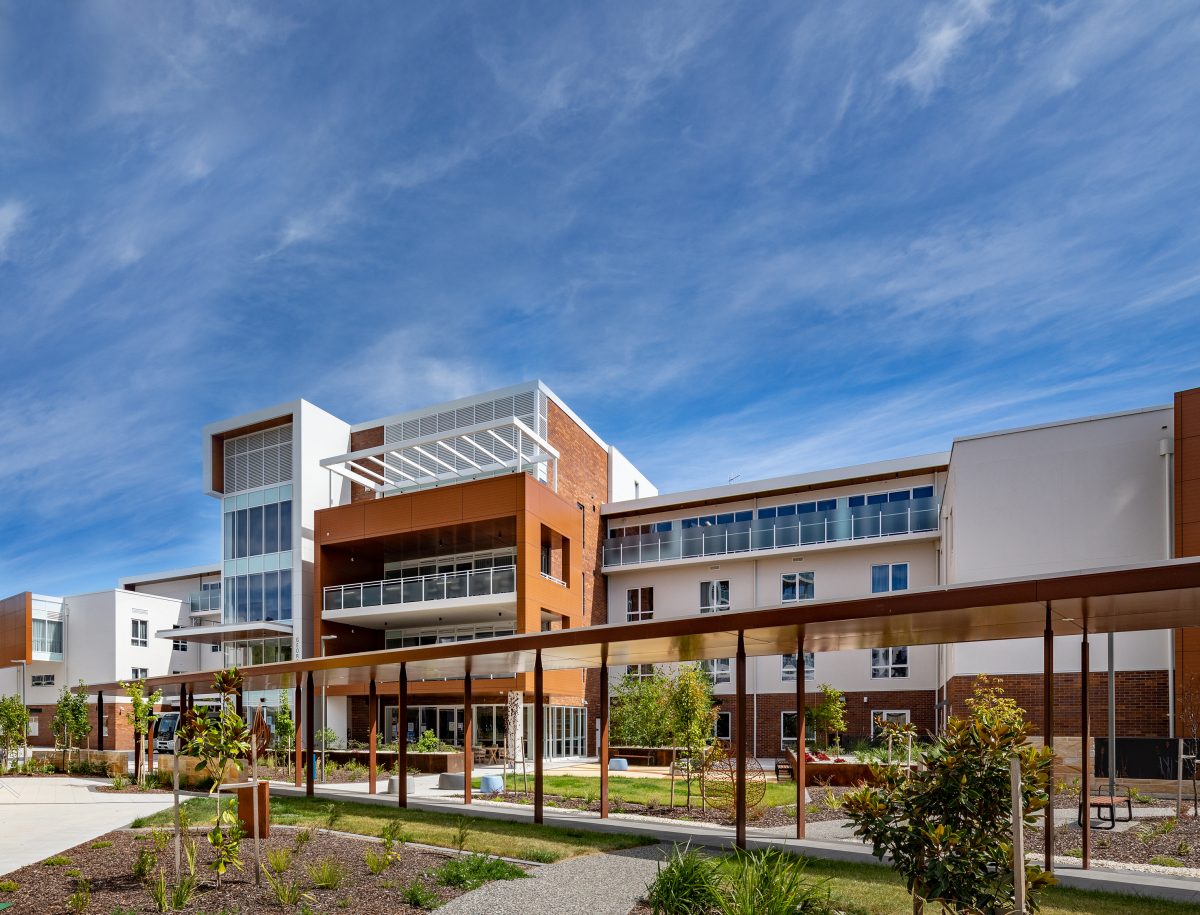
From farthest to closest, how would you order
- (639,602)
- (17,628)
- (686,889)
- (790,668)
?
(17,628) → (639,602) → (790,668) → (686,889)

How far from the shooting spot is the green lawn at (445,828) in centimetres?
1348

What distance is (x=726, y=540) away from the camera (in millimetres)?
40688

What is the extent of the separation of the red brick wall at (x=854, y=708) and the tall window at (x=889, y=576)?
4.07 metres

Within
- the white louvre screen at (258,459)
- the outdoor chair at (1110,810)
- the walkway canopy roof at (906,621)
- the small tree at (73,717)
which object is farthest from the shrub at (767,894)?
the white louvre screen at (258,459)

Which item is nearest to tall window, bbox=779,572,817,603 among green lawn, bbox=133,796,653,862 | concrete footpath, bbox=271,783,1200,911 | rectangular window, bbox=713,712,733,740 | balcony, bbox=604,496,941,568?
balcony, bbox=604,496,941,568

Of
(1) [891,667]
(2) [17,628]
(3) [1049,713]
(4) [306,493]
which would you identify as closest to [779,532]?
(1) [891,667]

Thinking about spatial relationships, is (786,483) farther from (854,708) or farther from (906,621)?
(906,621)

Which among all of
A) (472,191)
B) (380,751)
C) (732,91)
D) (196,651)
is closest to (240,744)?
(472,191)

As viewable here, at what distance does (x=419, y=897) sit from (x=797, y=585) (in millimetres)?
31209

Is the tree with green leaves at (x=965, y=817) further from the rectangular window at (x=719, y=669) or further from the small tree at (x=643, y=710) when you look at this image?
the rectangular window at (x=719, y=669)

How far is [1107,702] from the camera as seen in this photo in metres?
26.0

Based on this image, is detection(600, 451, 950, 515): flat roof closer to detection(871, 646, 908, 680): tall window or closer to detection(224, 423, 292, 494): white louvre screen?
detection(871, 646, 908, 680): tall window

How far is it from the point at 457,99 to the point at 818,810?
14.8 meters

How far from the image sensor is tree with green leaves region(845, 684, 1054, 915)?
6871mm
